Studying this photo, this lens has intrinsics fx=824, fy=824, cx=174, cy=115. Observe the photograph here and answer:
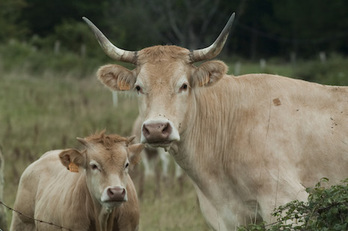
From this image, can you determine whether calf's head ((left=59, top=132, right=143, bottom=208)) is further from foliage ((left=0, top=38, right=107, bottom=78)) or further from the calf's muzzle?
foliage ((left=0, top=38, right=107, bottom=78))

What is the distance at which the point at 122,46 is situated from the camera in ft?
161

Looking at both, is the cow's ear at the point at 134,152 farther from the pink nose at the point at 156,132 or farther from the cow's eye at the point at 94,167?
the pink nose at the point at 156,132

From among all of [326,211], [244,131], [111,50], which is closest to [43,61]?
[111,50]

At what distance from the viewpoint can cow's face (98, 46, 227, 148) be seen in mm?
7844

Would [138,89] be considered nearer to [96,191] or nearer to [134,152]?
[134,152]

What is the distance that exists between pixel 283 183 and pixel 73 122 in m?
13.6

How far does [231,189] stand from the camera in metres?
8.48

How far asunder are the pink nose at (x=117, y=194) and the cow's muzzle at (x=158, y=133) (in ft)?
2.39

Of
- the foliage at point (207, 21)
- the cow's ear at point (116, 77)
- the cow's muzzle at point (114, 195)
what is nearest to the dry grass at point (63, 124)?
the cow's ear at point (116, 77)

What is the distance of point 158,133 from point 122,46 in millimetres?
41792

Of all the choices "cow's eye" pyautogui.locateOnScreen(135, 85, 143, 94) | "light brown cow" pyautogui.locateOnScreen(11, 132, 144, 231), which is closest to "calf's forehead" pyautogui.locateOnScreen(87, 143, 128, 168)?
"light brown cow" pyautogui.locateOnScreen(11, 132, 144, 231)

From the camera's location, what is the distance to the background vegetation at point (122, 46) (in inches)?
622

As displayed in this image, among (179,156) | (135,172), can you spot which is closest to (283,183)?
(179,156)

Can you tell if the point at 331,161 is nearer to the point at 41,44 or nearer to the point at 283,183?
the point at 283,183
